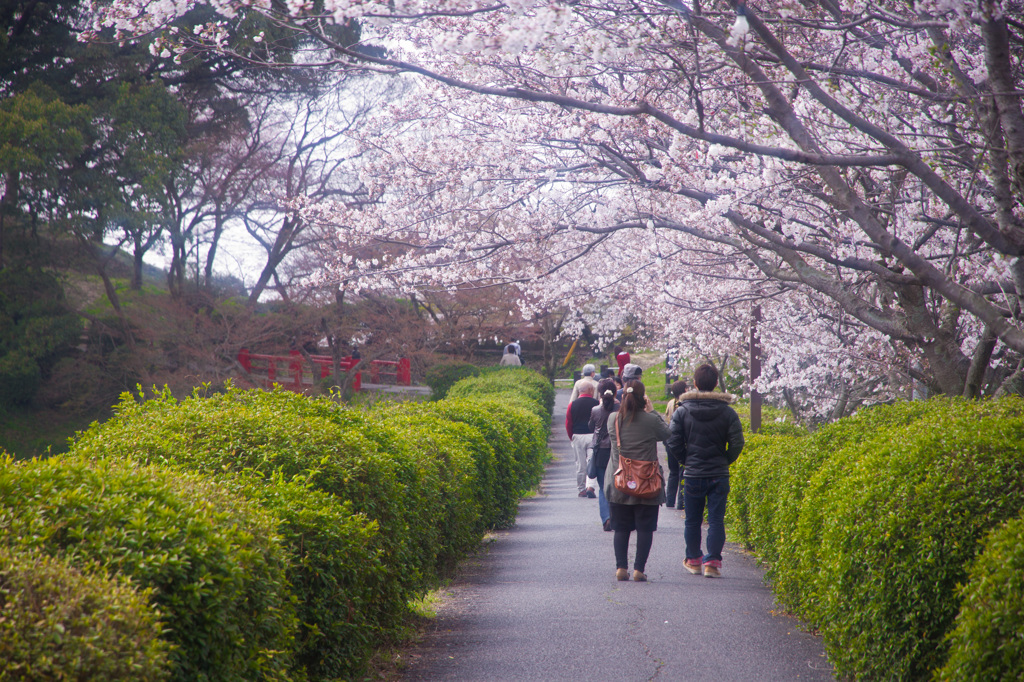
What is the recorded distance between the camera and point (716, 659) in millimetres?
4414

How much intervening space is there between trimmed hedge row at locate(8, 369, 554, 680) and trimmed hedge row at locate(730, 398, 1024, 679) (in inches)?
84.7

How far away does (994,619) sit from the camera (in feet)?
8.46

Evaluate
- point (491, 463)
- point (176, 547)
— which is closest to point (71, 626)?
point (176, 547)

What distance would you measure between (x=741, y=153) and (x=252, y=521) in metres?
6.59

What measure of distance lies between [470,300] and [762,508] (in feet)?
63.6

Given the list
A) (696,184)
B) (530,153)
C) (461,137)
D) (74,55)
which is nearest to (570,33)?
(696,184)

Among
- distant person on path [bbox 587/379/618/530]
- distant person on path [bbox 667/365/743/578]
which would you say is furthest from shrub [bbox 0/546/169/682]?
A: distant person on path [bbox 587/379/618/530]

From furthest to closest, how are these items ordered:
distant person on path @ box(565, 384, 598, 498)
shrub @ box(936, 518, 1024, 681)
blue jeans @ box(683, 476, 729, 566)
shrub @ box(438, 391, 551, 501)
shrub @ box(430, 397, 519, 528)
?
distant person on path @ box(565, 384, 598, 498), shrub @ box(438, 391, 551, 501), shrub @ box(430, 397, 519, 528), blue jeans @ box(683, 476, 729, 566), shrub @ box(936, 518, 1024, 681)

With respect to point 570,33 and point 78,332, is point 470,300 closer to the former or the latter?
point 78,332

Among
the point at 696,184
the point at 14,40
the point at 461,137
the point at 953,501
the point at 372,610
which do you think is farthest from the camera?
the point at 14,40

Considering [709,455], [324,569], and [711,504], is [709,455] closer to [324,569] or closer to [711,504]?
[711,504]

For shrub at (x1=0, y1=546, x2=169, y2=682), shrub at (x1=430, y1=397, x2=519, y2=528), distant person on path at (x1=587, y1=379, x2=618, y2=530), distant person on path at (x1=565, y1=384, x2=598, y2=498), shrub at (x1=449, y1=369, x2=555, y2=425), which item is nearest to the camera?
shrub at (x1=0, y1=546, x2=169, y2=682)

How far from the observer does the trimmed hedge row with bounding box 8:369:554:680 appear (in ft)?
7.84

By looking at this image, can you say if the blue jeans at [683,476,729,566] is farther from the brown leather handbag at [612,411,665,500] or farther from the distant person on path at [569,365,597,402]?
the distant person on path at [569,365,597,402]
